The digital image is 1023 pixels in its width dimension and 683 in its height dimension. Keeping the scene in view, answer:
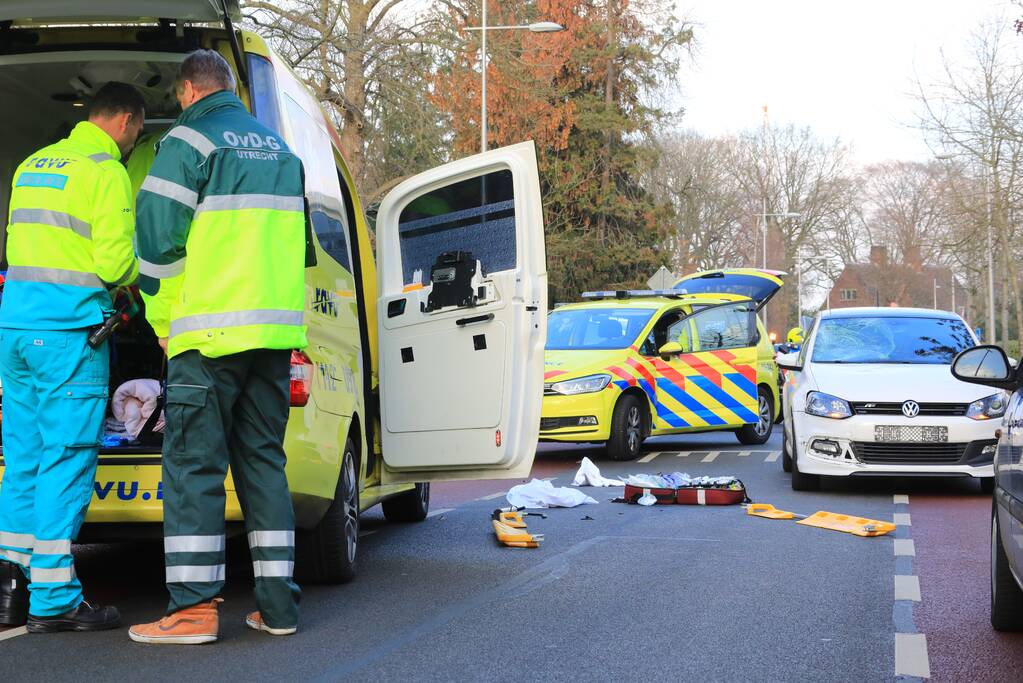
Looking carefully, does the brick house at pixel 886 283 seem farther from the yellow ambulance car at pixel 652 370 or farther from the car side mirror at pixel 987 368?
the car side mirror at pixel 987 368

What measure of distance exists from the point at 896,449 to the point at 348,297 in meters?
6.09

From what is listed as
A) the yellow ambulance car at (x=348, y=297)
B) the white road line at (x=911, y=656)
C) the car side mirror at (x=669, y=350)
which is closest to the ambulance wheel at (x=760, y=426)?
the car side mirror at (x=669, y=350)

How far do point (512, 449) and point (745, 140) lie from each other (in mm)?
65509

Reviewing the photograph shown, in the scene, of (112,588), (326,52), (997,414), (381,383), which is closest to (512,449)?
(381,383)

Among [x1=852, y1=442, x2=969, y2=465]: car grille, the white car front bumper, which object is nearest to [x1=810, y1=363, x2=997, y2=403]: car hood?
the white car front bumper

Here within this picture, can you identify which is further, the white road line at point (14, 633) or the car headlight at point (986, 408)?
the car headlight at point (986, 408)

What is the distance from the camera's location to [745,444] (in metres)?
18.4

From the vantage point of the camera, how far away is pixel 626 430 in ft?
50.5

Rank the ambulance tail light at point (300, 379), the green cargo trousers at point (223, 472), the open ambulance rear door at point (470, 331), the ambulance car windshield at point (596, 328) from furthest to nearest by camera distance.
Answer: the ambulance car windshield at point (596, 328)
the open ambulance rear door at point (470, 331)
the ambulance tail light at point (300, 379)
the green cargo trousers at point (223, 472)

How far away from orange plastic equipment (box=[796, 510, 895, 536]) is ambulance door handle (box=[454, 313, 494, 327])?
3.37m

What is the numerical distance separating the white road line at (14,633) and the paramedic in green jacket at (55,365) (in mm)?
55

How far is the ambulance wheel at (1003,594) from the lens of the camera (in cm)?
569

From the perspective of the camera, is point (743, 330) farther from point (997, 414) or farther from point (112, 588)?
point (112, 588)

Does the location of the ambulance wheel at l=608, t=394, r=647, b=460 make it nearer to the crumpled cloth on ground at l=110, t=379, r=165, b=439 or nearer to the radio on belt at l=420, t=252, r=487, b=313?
the radio on belt at l=420, t=252, r=487, b=313
